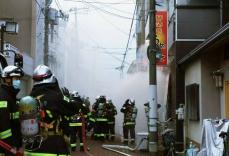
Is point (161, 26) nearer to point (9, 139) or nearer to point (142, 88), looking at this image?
point (142, 88)

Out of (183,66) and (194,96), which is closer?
(194,96)

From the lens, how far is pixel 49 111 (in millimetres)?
6770

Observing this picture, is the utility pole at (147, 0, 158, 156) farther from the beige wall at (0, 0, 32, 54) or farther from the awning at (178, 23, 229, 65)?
the beige wall at (0, 0, 32, 54)

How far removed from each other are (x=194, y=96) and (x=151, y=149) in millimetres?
2904

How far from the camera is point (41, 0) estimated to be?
124ft

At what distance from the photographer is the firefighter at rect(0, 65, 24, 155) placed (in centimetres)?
629

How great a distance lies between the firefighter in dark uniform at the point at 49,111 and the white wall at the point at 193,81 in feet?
30.2

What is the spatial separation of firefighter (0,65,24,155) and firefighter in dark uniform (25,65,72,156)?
0.31 metres

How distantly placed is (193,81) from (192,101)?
696 mm

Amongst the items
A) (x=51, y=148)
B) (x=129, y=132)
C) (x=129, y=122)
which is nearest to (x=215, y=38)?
(x=51, y=148)

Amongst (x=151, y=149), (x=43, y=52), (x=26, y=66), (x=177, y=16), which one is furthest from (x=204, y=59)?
(x=43, y=52)

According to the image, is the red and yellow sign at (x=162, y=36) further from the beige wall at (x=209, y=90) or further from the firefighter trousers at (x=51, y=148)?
the firefighter trousers at (x=51, y=148)

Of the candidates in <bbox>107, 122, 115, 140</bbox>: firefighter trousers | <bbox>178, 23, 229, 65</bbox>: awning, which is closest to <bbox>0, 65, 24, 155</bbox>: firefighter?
<bbox>178, 23, 229, 65</bbox>: awning

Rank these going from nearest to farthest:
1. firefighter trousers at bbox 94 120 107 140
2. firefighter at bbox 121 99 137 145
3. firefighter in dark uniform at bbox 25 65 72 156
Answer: firefighter in dark uniform at bbox 25 65 72 156 < firefighter at bbox 121 99 137 145 < firefighter trousers at bbox 94 120 107 140
